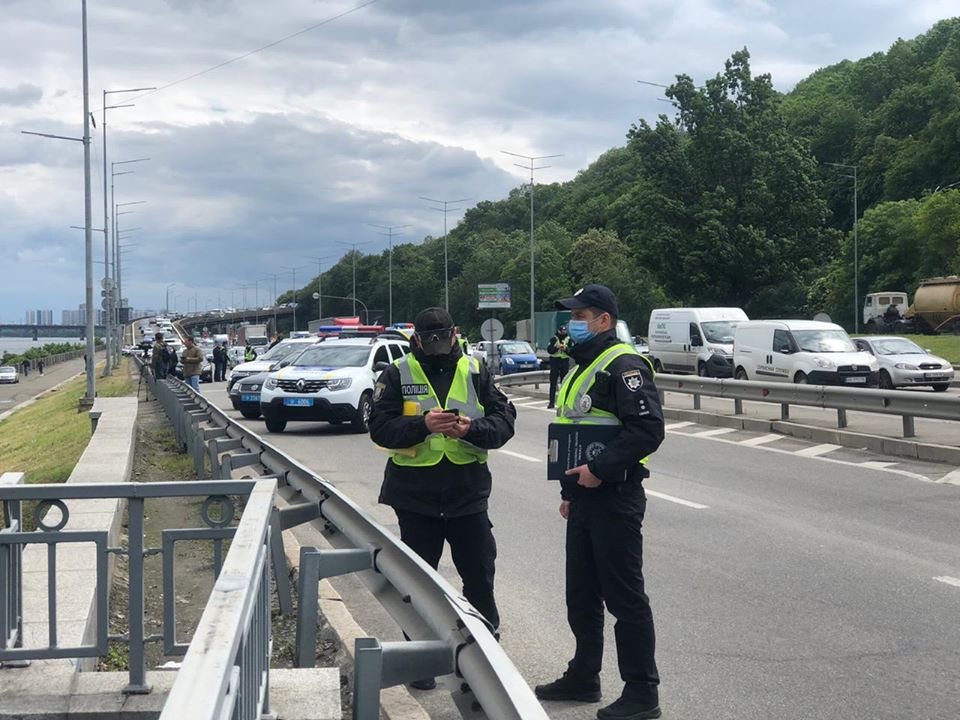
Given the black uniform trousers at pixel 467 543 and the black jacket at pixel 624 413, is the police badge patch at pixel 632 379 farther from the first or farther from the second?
the black uniform trousers at pixel 467 543

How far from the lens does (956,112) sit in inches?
3081

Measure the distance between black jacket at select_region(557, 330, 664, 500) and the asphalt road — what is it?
1064mm

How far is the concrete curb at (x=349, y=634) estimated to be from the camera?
5.08 meters

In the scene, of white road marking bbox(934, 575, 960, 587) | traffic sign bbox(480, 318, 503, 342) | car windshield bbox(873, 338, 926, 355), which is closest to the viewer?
white road marking bbox(934, 575, 960, 587)

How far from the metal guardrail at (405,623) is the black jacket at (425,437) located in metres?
0.26

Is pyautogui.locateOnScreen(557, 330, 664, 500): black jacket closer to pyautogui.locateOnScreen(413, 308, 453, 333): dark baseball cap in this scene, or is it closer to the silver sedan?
pyautogui.locateOnScreen(413, 308, 453, 333): dark baseball cap

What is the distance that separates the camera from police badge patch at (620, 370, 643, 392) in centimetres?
514

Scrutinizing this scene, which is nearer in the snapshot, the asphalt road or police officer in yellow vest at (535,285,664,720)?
police officer in yellow vest at (535,285,664,720)

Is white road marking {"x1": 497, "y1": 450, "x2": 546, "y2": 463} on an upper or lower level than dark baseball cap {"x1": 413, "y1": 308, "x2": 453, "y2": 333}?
lower

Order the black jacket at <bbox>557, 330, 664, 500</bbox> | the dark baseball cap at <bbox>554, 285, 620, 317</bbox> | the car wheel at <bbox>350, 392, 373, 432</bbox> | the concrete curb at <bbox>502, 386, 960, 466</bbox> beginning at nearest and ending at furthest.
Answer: the black jacket at <bbox>557, 330, 664, 500</bbox>
the dark baseball cap at <bbox>554, 285, 620, 317</bbox>
the concrete curb at <bbox>502, 386, 960, 466</bbox>
the car wheel at <bbox>350, 392, 373, 432</bbox>

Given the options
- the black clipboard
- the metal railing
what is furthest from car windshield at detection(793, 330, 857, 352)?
the black clipboard

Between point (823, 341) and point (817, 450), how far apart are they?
37.0 feet

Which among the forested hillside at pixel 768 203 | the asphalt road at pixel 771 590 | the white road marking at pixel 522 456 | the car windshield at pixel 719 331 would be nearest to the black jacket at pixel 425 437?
the asphalt road at pixel 771 590

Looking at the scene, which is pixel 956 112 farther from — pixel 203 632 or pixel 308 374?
pixel 203 632
